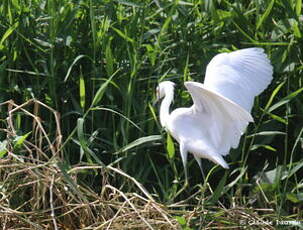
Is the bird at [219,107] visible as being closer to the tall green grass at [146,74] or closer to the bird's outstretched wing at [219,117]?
the bird's outstretched wing at [219,117]

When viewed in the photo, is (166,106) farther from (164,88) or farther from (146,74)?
(146,74)

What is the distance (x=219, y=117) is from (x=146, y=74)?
25.1 inches

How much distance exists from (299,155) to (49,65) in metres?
1.19

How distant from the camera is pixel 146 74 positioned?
4.49 m

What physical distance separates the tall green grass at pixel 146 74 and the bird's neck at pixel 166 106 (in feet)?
0.25

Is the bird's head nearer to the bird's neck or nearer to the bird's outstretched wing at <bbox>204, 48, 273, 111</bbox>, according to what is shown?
the bird's neck

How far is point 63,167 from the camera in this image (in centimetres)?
363

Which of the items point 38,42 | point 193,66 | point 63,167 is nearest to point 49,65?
point 38,42

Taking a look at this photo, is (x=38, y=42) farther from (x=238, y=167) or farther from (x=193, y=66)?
(x=238, y=167)

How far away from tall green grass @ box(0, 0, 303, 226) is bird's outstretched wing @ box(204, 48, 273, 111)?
0.17 m

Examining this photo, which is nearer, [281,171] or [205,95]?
[205,95]

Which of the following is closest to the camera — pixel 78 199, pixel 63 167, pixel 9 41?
pixel 63 167

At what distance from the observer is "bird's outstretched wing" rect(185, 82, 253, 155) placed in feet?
12.2

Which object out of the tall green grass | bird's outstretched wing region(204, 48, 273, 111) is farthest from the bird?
the tall green grass
